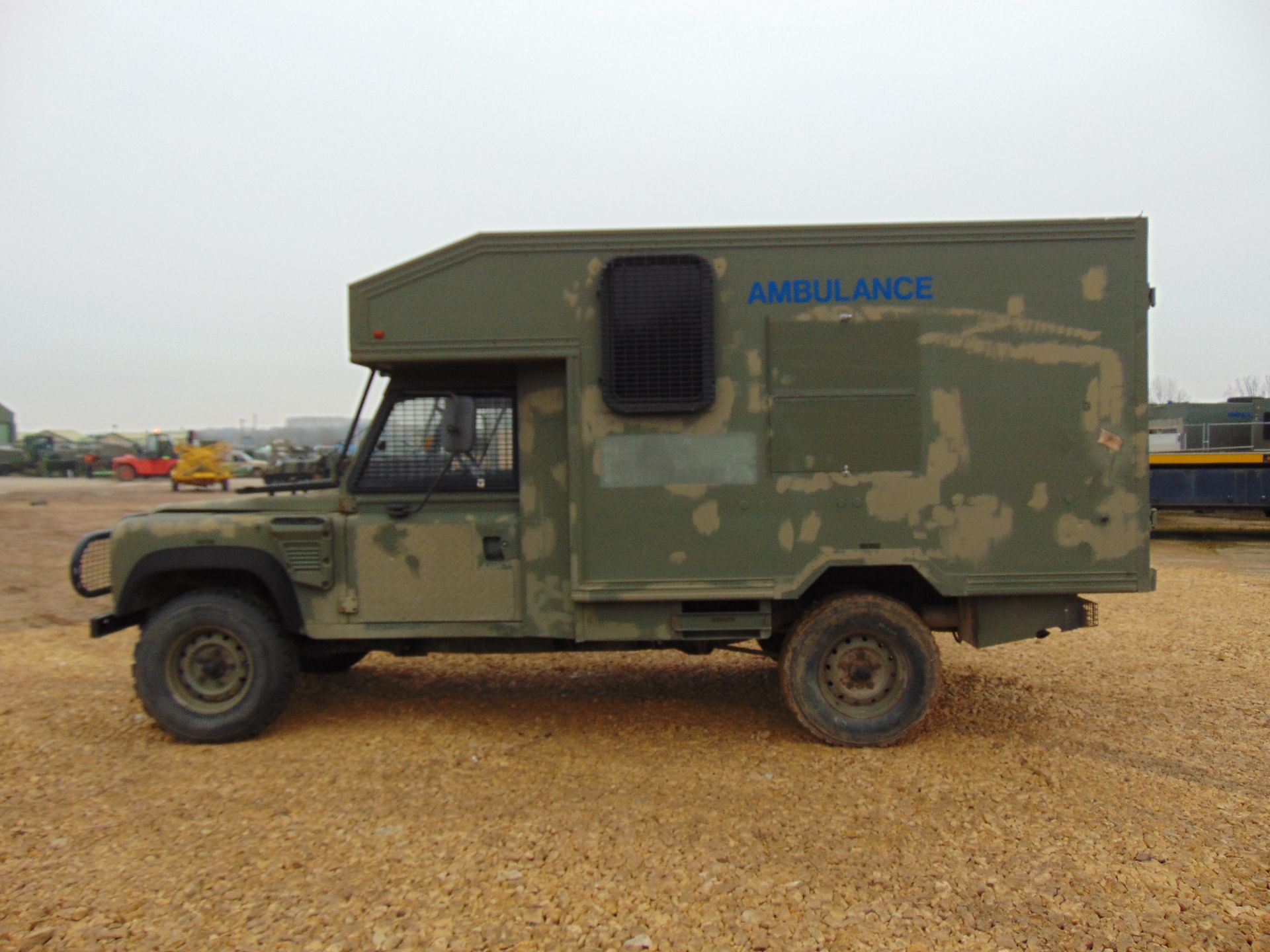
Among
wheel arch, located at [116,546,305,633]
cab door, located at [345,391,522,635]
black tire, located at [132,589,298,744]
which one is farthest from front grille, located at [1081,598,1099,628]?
black tire, located at [132,589,298,744]

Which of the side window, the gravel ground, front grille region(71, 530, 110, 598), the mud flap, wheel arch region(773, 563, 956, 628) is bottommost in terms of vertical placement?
the gravel ground

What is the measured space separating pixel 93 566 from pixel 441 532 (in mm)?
2293

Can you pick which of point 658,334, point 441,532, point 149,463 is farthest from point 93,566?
point 149,463

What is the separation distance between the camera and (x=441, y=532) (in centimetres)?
538

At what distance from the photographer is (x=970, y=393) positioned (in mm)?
5113

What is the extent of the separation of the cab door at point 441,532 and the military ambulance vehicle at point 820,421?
20 centimetres

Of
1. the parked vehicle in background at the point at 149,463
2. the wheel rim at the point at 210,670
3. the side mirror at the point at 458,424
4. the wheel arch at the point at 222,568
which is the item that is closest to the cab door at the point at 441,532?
the side mirror at the point at 458,424

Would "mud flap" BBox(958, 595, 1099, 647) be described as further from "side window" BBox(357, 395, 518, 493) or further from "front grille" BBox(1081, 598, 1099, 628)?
"side window" BBox(357, 395, 518, 493)

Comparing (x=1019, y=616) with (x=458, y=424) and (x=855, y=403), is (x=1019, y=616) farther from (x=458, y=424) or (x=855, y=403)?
(x=458, y=424)

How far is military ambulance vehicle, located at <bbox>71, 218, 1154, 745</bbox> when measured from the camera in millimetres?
5098

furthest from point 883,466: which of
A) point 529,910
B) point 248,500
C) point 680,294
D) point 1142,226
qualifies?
point 248,500

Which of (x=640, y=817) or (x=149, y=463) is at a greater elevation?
(x=149, y=463)

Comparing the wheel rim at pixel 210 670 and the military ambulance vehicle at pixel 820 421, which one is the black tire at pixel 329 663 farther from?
the military ambulance vehicle at pixel 820 421

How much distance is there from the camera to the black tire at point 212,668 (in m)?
5.34
